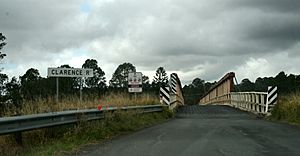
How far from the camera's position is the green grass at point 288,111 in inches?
704

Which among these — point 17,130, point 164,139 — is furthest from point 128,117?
point 17,130

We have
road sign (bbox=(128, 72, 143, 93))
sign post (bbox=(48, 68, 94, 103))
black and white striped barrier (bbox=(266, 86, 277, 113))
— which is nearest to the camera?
sign post (bbox=(48, 68, 94, 103))

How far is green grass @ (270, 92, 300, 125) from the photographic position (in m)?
17.9

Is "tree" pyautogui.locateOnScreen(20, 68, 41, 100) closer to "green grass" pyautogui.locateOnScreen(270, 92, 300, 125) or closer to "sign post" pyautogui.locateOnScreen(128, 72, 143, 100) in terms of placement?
"sign post" pyautogui.locateOnScreen(128, 72, 143, 100)

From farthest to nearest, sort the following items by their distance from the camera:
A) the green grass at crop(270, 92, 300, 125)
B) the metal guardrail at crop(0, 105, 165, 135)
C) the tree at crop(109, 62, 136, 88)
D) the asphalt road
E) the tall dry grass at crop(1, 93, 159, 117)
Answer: the tree at crop(109, 62, 136, 88), the green grass at crop(270, 92, 300, 125), the tall dry grass at crop(1, 93, 159, 117), the asphalt road, the metal guardrail at crop(0, 105, 165, 135)

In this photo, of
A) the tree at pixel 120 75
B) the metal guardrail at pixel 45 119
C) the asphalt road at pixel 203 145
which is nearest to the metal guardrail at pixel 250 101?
the asphalt road at pixel 203 145

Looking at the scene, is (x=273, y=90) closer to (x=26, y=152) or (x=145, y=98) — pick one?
A: (x=145, y=98)

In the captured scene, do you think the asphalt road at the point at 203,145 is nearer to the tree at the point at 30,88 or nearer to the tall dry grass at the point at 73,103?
the tall dry grass at the point at 73,103

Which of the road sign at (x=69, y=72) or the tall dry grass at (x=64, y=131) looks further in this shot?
the road sign at (x=69, y=72)

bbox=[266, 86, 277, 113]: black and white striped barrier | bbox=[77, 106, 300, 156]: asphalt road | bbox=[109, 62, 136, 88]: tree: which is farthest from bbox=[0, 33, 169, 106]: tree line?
bbox=[266, 86, 277, 113]: black and white striped barrier

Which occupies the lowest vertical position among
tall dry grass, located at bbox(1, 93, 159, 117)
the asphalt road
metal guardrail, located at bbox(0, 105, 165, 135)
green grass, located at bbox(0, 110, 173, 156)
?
the asphalt road

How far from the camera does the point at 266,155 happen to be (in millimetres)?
8672

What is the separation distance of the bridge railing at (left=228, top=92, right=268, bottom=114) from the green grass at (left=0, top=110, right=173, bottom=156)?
999 cm

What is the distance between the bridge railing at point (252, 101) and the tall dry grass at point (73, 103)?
585cm
